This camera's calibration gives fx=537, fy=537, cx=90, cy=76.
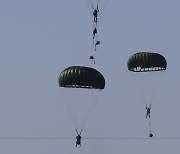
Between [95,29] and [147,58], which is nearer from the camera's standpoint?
[95,29]

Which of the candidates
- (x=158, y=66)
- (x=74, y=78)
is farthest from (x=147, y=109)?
(x=74, y=78)

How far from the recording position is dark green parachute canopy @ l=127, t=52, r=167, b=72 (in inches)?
2484

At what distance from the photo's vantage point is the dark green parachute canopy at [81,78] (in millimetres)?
58125

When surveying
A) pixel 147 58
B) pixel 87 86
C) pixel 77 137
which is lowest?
pixel 77 137

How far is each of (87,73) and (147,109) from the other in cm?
866

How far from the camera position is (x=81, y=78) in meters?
58.0

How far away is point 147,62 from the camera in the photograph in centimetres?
6291

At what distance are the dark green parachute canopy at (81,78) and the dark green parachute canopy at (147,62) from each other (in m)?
6.14

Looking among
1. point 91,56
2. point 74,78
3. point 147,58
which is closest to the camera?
point 91,56

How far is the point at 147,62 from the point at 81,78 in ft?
30.4

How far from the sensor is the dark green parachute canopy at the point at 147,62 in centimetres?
6309

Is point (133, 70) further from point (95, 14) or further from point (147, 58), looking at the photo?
point (95, 14)

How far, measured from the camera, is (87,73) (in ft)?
192

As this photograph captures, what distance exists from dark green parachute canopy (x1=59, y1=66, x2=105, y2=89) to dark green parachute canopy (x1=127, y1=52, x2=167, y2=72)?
6.14 metres
